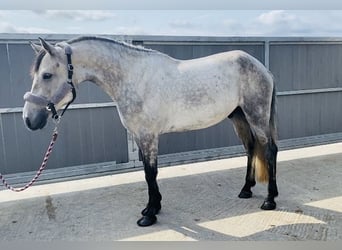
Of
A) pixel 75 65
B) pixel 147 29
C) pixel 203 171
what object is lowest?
pixel 203 171

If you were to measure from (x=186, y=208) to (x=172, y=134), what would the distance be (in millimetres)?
1361

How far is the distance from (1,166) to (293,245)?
2.93 metres

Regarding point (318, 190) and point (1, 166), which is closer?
point (318, 190)

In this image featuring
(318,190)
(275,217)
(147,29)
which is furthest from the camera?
(147,29)

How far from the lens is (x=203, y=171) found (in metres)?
4.04

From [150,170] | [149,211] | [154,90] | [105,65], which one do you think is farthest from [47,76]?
[149,211]

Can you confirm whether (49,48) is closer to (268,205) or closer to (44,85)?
(44,85)

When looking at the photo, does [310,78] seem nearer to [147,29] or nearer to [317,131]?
[317,131]

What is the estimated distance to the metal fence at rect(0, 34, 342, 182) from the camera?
3441 mm

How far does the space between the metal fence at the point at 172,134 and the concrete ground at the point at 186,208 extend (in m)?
0.24

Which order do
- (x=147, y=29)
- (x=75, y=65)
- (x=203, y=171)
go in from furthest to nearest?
(x=203, y=171) → (x=147, y=29) → (x=75, y=65)

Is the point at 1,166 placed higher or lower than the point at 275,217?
higher

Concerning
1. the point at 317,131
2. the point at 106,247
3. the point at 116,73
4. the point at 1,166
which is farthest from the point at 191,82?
the point at 317,131

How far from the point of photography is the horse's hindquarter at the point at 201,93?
2.69 m
